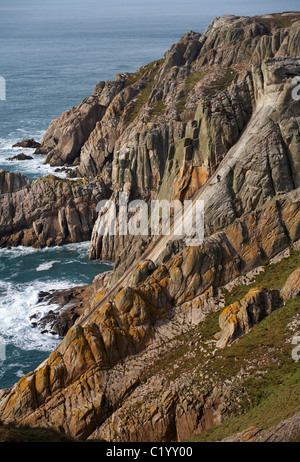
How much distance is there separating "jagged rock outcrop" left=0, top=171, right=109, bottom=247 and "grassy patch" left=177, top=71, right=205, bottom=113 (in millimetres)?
26649

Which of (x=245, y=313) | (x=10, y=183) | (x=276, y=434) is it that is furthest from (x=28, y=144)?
(x=276, y=434)

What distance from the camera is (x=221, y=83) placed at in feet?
366

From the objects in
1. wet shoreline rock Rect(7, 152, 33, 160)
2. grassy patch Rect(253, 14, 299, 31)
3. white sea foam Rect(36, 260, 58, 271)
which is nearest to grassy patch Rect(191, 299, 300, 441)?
white sea foam Rect(36, 260, 58, 271)

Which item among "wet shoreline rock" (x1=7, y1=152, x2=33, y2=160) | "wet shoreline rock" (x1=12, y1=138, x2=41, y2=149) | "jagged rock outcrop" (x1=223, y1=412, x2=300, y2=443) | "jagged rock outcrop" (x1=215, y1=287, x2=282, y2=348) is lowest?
"jagged rock outcrop" (x1=223, y1=412, x2=300, y2=443)

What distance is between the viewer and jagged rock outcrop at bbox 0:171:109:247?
90438 millimetres

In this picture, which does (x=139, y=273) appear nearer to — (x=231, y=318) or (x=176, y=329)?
(x=176, y=329)

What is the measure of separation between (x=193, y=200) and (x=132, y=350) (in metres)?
17.8

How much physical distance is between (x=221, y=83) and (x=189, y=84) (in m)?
7.34

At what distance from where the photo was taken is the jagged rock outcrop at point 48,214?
90.4m

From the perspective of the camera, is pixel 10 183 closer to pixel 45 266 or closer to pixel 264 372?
pixel 45 266

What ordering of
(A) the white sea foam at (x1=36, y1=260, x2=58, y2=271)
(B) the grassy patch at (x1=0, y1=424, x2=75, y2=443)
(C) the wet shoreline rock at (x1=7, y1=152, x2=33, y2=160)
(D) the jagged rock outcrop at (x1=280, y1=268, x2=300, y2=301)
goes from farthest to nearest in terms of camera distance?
1. (C) the wet shoreline rock at (x1=7, y1=152, x2=33, y2=160)
2. (A) the white sea foam at (x1=36, y1=260, x2=58, y2=271)
3. (D) the jagged rock outcrop at (x1=280, y1=268, x2=300, y2=301)
4. (B) the grassy patch at (x1=0, y1=424, x2=75, y2=443)

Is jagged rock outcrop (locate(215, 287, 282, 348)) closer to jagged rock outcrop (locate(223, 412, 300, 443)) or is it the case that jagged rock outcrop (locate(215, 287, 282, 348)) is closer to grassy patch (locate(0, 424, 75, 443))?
jagged rock outcrop (locate(223, 412, 300, 443))
